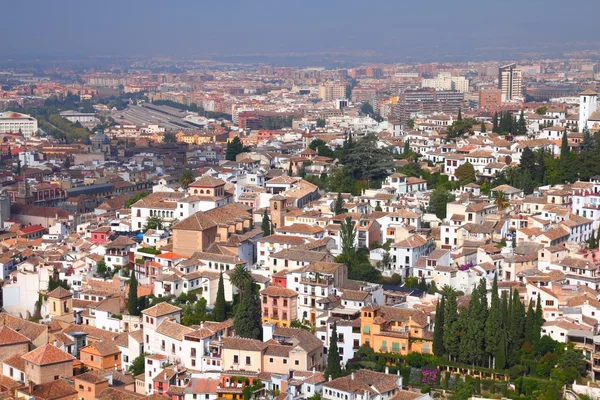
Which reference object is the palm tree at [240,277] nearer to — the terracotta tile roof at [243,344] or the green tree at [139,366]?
the terracotta tile roof at [243,344]

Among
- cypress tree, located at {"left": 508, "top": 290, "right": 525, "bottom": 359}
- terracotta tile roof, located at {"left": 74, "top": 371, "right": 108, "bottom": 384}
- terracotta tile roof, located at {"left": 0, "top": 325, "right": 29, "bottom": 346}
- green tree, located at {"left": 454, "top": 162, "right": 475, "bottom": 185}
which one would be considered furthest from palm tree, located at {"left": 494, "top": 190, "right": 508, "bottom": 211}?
terracotta tile roof, located at {"left": 0, "top": 325, "right": 29, "bottom": 346}

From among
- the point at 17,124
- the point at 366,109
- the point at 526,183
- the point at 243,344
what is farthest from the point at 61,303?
the point at 366,109

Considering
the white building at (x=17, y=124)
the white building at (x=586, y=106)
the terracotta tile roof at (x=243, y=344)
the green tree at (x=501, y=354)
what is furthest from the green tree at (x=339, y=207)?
the white building at (x=17, y=124)

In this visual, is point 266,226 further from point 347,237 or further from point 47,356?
point 47,356

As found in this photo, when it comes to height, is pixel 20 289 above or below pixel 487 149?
below

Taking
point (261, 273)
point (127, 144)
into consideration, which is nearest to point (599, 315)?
point (261, 273)

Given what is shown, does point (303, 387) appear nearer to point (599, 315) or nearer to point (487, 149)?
point (599, 315)
